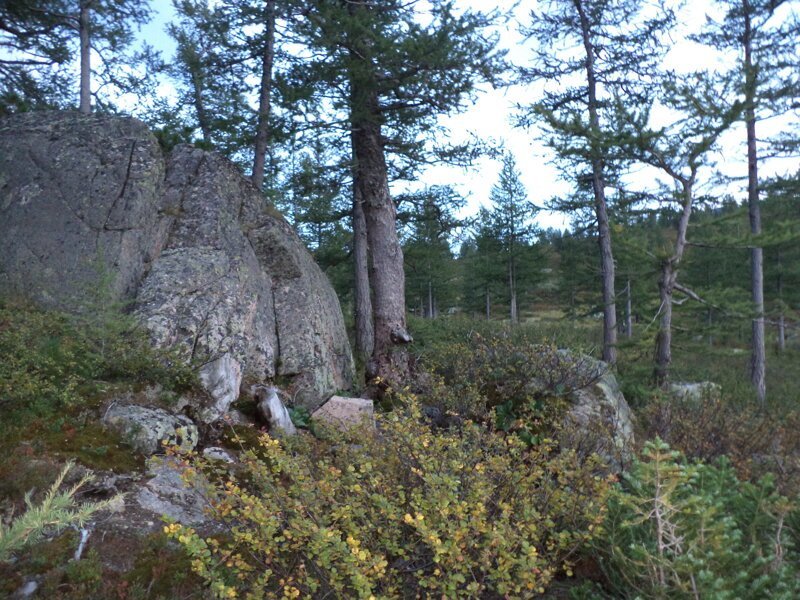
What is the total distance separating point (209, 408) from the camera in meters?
5.86

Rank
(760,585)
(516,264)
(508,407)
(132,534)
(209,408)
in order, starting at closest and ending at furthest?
(760,585) < (132,534) < (209,408) < (508,407) < (516,264)

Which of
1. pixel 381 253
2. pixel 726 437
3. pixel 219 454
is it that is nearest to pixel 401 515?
pixel 219 454

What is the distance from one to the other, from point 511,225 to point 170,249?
79.0ft

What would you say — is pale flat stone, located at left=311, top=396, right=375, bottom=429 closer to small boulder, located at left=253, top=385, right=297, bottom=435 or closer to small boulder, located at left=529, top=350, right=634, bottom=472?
small boulder, located at left=253, top=385, right=297, bottom=435

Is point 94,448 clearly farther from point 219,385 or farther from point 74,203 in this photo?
point 74,203

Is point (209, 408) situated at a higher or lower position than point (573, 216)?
lower

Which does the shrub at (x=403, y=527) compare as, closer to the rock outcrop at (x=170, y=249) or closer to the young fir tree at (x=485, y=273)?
the rock outcrop at (x=170, y=249)

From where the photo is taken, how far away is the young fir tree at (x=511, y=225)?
28688 mm

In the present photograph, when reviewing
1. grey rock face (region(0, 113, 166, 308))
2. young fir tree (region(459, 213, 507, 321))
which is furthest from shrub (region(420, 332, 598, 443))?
young fir tree (region(459, 213, 507, 321))

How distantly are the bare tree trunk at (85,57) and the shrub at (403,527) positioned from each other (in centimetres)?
962

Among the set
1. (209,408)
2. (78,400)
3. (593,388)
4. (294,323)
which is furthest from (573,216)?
(78,400)

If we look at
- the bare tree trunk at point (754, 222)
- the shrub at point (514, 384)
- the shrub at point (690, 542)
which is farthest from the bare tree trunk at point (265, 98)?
the bare tree trunk at point (754, 222)

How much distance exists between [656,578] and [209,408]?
4600mm

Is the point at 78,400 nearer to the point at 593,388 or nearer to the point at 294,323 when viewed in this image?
the point at 294,323
